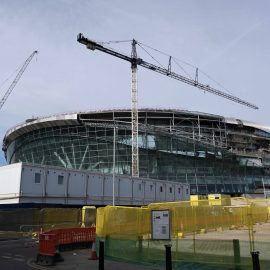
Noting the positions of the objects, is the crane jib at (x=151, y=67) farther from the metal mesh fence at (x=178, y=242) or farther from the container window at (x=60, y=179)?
the metal mesh fence at (x=178, y=242)

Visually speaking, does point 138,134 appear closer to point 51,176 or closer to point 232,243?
Result: point 51,176

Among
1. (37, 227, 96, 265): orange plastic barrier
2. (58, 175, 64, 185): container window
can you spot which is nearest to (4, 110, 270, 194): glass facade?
(58, 175, 64, 185): container window

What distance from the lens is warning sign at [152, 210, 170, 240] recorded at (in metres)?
15.2

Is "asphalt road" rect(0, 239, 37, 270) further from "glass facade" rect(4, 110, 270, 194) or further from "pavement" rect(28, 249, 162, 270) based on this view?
"glass facade" rect(4, 110, 270, 194)

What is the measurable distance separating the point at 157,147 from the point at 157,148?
0.21 metres

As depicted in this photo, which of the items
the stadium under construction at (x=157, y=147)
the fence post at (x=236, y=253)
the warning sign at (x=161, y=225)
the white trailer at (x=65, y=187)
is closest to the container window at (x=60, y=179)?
the white trailer at (x=65, y=187)

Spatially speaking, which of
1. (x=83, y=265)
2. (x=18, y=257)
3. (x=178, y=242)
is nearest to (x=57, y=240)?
(x=18, y=257)

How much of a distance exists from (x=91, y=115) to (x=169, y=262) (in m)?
80.6

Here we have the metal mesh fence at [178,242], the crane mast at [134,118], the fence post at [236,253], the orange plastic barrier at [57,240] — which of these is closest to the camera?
the fence post at [236,253]

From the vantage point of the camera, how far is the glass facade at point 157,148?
89.2 metres

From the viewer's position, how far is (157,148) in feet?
298

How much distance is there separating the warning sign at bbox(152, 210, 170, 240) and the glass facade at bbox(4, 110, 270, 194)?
71777 millimetres

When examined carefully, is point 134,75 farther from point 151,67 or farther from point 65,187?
point 65,187

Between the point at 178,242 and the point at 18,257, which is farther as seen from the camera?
the point at 18,257
